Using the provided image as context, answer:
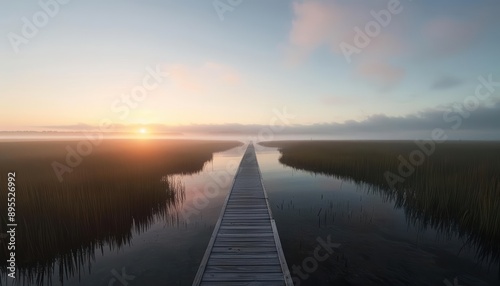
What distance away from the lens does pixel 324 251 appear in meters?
7.48

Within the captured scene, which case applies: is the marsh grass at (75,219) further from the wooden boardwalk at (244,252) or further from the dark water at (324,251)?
the wooden boardwalk at (244,252)

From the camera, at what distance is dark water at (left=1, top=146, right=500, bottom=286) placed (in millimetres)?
6074

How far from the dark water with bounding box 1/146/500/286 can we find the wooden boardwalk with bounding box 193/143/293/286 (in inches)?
41.5

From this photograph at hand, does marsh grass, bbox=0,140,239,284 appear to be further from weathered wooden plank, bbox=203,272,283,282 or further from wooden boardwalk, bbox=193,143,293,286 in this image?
weathered wooden plank, bbox=203,272,283,282

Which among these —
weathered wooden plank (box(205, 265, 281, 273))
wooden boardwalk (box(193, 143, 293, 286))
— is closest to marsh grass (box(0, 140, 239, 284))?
wooden boardwalk (box(193, 143, 293, 286))

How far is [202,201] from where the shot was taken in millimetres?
13016

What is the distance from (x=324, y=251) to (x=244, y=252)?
311 centimetres

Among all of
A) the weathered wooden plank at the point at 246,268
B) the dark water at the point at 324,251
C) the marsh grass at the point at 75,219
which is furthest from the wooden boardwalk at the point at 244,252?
the marsh grass at the point at 75,219

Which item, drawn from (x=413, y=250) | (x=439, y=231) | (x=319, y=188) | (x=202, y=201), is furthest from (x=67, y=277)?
(x=319, y=188)

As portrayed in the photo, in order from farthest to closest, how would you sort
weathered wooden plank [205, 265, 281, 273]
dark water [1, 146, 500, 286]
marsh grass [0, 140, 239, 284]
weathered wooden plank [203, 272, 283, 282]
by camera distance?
marsh grass [0, 140, 239, 284]
dark water [1, 146, 500, 286]
weathered wooden plank [205, 265, 281, 273]
weathered wooden plank [203, 272, 283, 282]

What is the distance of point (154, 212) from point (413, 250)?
10.2 m

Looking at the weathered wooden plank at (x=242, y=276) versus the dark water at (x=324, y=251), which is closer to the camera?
the weathered wooden plank at (x=242, y=276)

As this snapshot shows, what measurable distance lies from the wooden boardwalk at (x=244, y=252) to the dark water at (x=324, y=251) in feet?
3.45

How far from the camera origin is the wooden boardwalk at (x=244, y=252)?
190 inches
